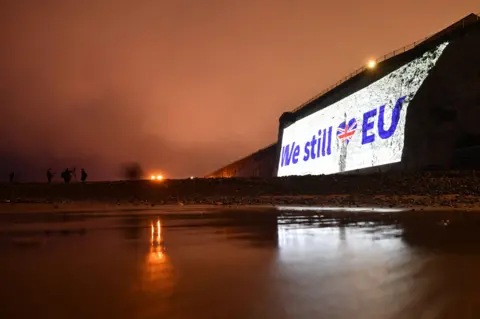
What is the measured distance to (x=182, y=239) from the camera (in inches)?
323

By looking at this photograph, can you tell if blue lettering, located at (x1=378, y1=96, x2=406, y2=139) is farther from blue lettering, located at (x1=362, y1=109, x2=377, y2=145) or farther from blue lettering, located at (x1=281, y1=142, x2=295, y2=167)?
blue lettering, located at (x1=281, y1=142, x2=295, y2=167)

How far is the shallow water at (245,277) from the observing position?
10.6ft

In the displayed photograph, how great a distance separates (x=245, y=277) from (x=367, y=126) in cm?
2967

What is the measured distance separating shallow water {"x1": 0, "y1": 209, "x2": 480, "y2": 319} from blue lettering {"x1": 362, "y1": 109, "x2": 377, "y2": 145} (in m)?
24.4

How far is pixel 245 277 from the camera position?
14.8 feet

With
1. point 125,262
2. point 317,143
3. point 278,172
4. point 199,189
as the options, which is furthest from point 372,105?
point 125,262

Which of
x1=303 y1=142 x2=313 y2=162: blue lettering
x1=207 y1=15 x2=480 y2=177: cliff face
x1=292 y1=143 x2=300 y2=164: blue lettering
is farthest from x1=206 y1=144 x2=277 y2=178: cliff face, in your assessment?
x1=207 y1=15 x2=480 y2=177: cliff face

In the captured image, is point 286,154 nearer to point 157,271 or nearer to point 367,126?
point 367,126

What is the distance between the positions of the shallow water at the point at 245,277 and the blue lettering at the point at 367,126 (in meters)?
24.4

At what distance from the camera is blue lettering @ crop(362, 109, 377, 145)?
31484 mm

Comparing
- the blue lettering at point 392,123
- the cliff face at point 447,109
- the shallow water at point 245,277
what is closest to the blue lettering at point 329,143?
the blue lettering at point 392,123

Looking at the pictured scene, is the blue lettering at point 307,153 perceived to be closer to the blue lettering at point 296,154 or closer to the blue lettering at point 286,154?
the blue lettering at point 296,154

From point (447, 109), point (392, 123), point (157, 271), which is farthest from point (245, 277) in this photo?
point (392, 123)

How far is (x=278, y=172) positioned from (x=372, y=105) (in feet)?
75.7
